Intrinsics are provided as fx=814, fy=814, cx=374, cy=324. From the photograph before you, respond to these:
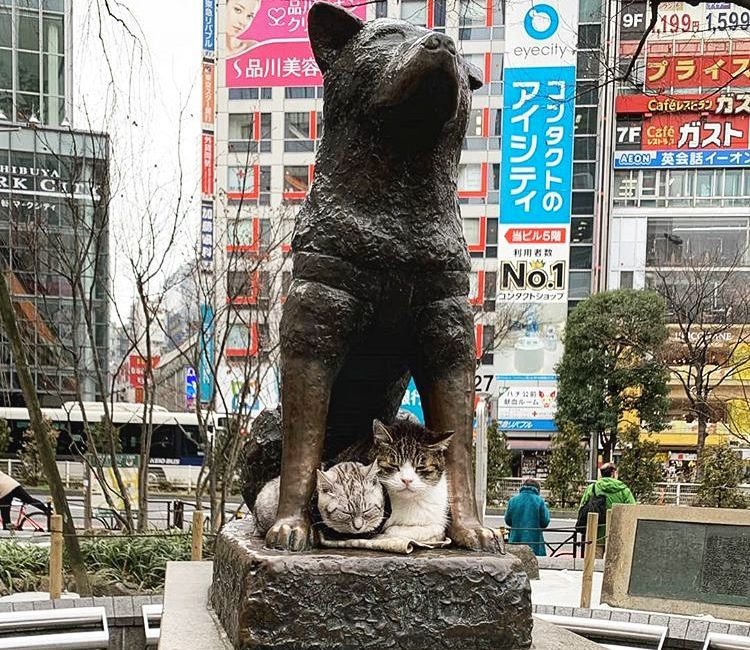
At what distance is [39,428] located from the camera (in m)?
6.00

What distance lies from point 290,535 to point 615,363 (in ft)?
61.7

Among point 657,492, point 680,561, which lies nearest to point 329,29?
point 680,561

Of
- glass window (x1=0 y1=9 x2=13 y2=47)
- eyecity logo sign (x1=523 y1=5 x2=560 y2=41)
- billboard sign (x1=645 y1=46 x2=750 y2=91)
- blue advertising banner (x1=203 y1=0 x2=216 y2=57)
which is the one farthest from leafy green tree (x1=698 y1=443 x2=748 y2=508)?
blue advertising banner (x1=203 y1=0 x2=216 y2=57)

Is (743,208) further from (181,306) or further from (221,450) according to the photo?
(221,450)

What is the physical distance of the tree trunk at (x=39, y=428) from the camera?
5812 mm

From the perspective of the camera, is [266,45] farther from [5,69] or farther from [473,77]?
[473,77]

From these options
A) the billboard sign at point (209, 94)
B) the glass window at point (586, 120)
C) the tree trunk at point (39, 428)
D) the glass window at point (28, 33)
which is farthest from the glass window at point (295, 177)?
the tree trunk at point (39, 428)

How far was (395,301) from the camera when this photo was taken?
8.81 feet

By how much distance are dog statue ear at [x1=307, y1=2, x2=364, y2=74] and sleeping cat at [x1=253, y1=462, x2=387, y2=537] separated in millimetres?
1349

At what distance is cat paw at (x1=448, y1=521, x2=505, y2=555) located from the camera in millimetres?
2490

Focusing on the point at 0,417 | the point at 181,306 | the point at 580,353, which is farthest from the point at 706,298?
the point at 0,417

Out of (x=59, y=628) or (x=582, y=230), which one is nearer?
(x=59, y=628)

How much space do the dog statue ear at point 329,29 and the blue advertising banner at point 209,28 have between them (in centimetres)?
2196

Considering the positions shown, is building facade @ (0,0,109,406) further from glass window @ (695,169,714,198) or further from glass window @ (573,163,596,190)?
glass window @ (695,169,714,198)
